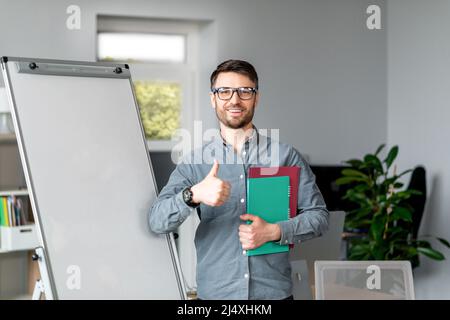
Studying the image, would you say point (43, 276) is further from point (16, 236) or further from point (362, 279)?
point (16, 236)

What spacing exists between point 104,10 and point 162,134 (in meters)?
0.99

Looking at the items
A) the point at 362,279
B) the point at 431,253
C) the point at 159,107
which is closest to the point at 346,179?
the point at 431,253

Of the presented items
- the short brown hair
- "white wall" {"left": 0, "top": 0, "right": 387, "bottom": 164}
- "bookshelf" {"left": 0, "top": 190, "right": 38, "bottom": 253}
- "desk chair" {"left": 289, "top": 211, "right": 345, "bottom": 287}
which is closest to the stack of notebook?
the short brown hair

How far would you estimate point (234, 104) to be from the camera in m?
1.89

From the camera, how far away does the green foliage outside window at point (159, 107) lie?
5.07 meters

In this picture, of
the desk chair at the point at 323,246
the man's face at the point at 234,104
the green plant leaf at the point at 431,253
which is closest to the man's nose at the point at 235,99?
the man's face at the point at 234,104

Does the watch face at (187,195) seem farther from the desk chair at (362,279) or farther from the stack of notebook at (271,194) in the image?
the desk chair at (362,279)

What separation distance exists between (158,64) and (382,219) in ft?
6.37

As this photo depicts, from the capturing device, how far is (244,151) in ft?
6.44

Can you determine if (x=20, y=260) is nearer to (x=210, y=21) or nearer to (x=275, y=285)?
(x=210, y=21)

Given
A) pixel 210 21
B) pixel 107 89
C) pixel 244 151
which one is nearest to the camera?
pixel 244 151

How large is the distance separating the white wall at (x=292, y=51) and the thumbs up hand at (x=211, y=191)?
2999mm

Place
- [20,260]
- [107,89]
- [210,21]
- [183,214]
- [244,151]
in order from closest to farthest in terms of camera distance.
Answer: [183,214] → [244,151] → [107,89] → [20,260] → [210,21]

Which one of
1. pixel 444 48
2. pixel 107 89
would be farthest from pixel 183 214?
pixel 444 48
